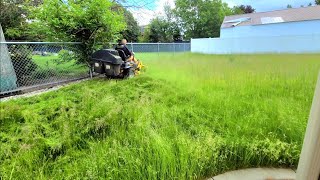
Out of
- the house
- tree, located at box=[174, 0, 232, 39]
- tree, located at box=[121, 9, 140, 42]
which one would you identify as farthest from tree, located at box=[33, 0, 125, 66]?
the house

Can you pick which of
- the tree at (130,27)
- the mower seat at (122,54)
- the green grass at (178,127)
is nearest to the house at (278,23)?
A: the green grass at (178,127)

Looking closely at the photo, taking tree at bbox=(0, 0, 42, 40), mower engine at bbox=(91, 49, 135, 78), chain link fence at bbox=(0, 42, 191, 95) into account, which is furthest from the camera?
tree at bbox=(0, 0, 42, 40)

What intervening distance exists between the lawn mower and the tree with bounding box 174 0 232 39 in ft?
8.24

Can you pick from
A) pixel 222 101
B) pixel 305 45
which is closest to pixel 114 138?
pixel 222 101

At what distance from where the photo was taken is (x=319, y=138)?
0.55 metres

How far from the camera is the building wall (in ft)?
5.35

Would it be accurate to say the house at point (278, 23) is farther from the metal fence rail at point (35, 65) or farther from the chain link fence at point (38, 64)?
the metal fence rail at point (35, 65)

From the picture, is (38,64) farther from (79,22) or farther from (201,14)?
(201,14)

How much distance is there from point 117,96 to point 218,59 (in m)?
1.52

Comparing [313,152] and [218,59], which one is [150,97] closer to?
[218,59]

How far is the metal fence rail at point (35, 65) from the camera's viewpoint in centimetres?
360

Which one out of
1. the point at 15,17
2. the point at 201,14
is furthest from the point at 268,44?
the point at 15,17

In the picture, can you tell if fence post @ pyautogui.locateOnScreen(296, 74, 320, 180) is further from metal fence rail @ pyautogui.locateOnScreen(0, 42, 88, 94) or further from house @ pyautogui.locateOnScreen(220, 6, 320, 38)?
metal fence rail @ pyautogui.locateOnScreen(0, 42, 88, 94)

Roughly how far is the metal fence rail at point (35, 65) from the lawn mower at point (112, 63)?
824 mm
